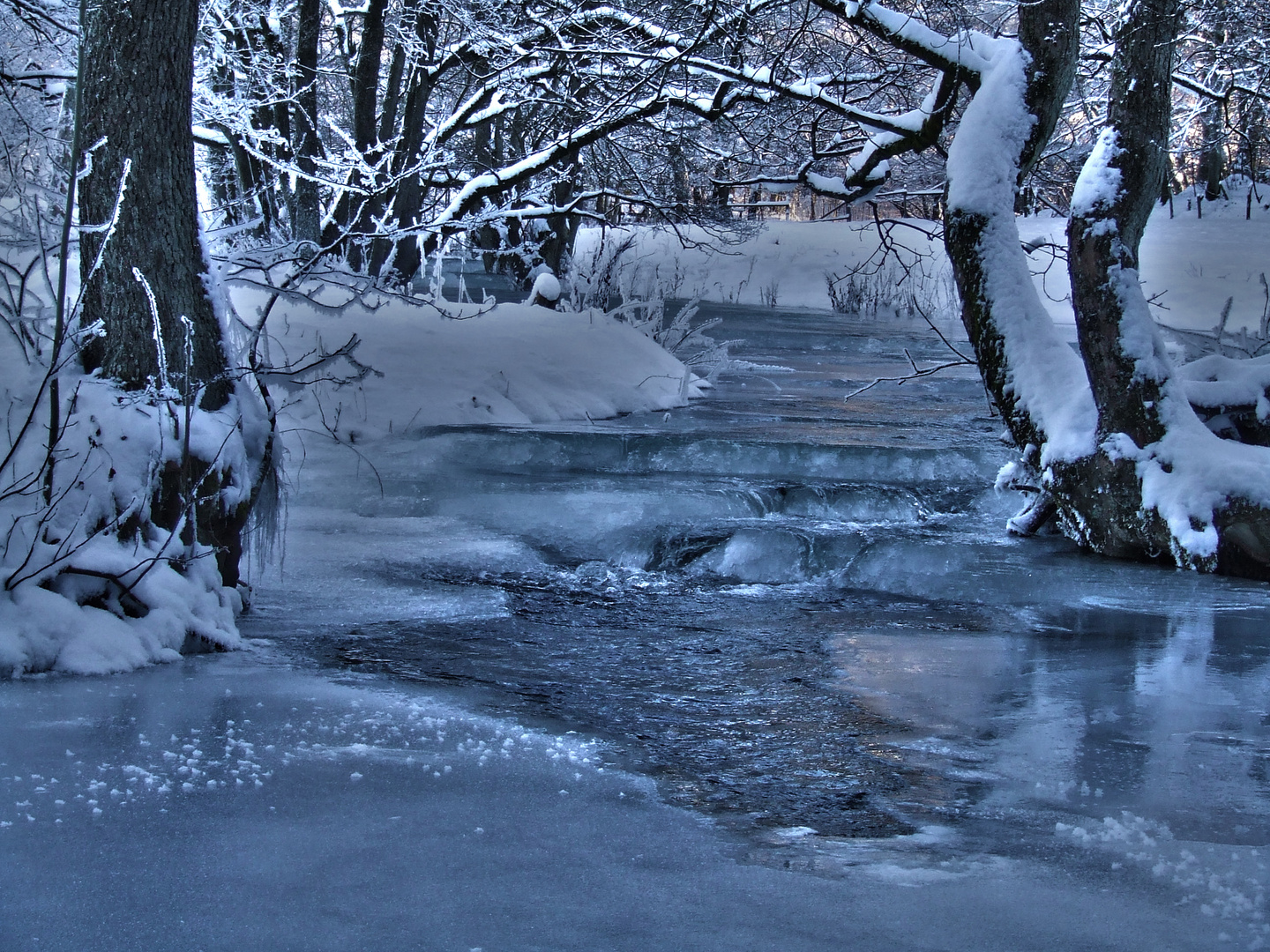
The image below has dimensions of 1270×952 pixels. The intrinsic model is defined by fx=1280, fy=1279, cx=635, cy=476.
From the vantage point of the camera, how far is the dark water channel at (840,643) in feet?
10.9

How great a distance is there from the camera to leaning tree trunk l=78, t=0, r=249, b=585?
4949 mm

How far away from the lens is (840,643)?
5469 millimetres

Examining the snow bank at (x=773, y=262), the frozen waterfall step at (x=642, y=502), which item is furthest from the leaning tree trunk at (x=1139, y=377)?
the snow bank at (x=773, y=262)

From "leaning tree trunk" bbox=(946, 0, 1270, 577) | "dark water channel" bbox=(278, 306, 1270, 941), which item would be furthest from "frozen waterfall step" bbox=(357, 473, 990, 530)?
"leaning tree trunk" bbox=(946, 0, 1270, 577)

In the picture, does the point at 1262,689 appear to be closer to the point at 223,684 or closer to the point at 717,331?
the point at 223,684

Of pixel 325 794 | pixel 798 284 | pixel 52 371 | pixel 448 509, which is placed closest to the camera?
pixel 325 794

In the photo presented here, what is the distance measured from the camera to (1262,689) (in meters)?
4.57

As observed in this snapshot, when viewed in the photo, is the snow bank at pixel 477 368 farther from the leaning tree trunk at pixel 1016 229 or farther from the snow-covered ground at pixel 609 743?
the leaning tree trunk at pixel 1016 229

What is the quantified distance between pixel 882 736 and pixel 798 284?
23.0m

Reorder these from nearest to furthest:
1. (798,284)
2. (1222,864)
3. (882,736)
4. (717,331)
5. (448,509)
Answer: (1222,864), (882,736), (448,509), (717,331), (798,284)

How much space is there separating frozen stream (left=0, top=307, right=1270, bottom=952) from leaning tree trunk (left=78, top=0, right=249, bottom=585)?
1.01 meters

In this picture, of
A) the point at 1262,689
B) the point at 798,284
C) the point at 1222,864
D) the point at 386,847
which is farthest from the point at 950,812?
the point at 798,284

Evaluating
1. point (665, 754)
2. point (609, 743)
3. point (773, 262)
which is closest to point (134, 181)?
point (609, 743)

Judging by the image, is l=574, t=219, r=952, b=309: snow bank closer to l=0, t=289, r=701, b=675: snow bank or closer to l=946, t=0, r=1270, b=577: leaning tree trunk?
l=946, t=0, r=1270, b=577: leaning tree trunk
